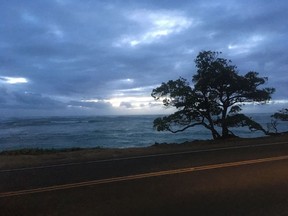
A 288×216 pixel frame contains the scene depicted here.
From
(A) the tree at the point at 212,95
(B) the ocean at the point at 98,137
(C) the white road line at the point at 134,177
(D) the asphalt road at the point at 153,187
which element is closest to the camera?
(D) the asphalt road at the point at 153,187

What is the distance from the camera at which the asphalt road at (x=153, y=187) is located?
22.9 feet

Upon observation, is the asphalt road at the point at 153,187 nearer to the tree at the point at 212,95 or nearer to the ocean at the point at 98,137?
the tree at the point at 212,95

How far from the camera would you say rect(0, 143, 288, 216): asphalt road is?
22.9ft

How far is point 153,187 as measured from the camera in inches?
336

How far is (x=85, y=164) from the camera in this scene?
1243 centimetres

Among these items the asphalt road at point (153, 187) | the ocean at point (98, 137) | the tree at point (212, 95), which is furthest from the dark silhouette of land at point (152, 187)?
the ocean at point (98, 137)

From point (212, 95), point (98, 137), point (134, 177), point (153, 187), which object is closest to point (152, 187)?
point (153, 187)

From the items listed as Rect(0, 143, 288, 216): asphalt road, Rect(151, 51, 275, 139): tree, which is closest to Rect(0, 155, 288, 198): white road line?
Rect(0, 143, 288, 216): asphalt road

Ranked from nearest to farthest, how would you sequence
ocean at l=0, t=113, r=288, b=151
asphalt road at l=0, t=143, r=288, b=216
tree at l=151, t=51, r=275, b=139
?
asphalt road at l=0, t=143, r=288, b=216 < tree at l=151, t=51, r=275, b=139 < ocean at l=0, t=113, r=288, b=151

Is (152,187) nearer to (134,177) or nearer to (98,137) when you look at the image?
(134,177)

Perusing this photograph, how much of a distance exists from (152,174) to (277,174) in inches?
123

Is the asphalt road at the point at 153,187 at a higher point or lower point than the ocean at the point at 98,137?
higher

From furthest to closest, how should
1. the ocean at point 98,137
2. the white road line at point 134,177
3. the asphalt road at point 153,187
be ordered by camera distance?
1. the ocean at point 98,137
2. the white road line at point 134,177
3. the asphalt road at point 153,187

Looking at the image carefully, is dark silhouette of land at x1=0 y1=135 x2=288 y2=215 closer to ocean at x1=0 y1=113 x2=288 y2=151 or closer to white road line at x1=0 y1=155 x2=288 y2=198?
white road line at x1=0 y1=155 x2=288 y2=198
